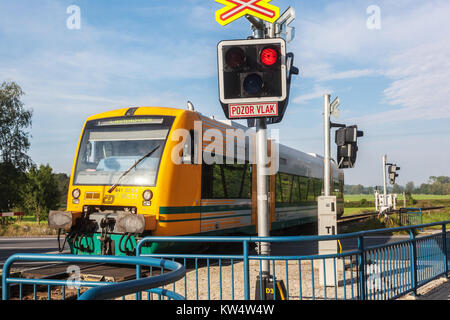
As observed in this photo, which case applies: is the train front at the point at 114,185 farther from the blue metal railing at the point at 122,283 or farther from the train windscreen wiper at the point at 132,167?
the blue metal railing at the point at 122,283

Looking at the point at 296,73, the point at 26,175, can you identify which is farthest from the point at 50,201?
the point at 296,73

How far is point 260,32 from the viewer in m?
5.94

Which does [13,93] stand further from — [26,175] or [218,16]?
[218,16]

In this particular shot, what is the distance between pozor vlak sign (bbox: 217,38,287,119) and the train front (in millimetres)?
4203

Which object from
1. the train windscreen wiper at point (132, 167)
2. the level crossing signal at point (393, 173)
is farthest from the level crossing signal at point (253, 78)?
the level crossing signal at point (393, 173)

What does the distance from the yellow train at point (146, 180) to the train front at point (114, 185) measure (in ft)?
0.06

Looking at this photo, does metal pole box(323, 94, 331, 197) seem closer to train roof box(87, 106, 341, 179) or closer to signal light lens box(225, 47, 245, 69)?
train roof box(87, 106, 341, 179)

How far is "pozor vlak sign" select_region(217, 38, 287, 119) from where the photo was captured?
545 centimetres

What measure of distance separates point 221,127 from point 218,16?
5932 millimetres

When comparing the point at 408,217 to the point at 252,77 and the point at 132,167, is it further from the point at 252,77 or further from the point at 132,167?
the point at 252,77

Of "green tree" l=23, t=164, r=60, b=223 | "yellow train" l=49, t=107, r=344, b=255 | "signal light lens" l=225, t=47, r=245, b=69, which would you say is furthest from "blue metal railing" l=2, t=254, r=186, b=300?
"green tree" l=23, t=164, r=60, b=223

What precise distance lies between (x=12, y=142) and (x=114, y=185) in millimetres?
33897

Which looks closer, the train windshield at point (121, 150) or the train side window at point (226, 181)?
the train windshield at point (121, 150)

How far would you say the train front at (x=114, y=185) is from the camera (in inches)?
366
